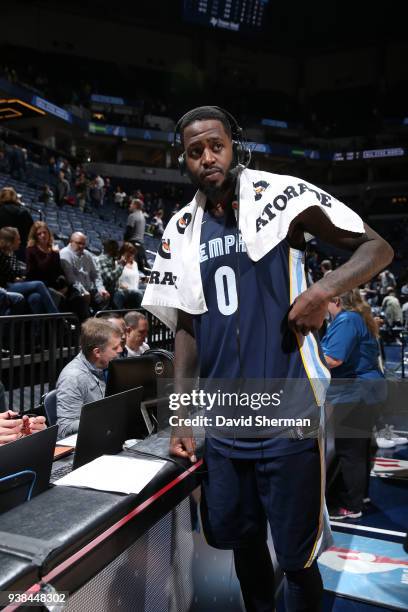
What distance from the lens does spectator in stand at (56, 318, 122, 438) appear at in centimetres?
254

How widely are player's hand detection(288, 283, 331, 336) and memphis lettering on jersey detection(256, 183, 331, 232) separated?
210mm

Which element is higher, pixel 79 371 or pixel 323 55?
pixel 323 55

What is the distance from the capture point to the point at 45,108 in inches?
752

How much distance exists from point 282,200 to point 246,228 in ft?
0.37

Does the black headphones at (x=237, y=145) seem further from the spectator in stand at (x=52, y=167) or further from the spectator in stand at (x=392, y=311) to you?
the spectator in stand at (x=52, y=167)

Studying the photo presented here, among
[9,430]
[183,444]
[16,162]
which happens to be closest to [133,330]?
[9,430]

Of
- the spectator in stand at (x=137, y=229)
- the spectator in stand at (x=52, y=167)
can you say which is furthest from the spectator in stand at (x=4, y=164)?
the spectator in stand at (x=137, y=229)

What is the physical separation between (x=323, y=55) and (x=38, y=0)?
15440 millimetres

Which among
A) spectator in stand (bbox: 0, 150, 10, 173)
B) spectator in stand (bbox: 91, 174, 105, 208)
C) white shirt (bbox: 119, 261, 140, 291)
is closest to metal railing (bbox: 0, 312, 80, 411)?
white shirt (bbox: 119, 261, 140, 291)

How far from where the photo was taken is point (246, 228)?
4.00 ft

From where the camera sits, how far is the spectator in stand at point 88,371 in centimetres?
254

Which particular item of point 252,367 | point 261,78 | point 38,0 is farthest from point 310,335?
point 261,78

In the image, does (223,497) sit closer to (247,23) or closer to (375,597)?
(375,597)

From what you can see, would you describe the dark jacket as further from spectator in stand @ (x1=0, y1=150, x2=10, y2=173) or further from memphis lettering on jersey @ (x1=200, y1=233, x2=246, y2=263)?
spectator in stand @ (x1=0, y1=150, x2=10, y2=173)
